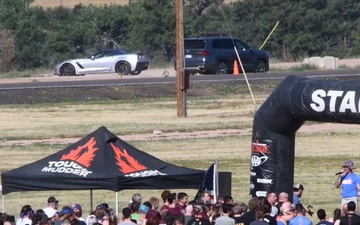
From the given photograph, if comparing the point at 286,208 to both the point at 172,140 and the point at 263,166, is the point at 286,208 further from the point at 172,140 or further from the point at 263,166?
the point at 172,140

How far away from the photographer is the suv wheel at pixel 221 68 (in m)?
51.1

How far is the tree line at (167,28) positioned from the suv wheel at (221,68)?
16.1 meters

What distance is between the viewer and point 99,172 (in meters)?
16.1

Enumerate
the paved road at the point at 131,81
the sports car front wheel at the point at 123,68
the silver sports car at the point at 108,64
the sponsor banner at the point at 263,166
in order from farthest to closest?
the sports car front wheel at the point at 123,68 → the silver sports car at the point at 108,64 → the paved road at the point at 131,81 → the sponsor banner at the point at 263,166

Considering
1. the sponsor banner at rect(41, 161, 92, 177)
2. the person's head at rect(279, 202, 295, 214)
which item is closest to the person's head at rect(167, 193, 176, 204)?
the sponsor banner at rect(41, 161, 92, 177)

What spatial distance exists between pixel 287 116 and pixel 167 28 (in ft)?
183

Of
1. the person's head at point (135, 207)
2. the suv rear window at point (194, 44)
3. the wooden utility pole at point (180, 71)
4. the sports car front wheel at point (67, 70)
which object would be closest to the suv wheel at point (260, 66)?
the suv rear window at point (194, 44)

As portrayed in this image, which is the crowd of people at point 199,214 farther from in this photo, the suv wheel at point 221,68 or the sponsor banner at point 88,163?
the suv wheel at point 221,68

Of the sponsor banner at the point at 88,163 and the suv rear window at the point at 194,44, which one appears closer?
the sponsor banner at the point at 88,163

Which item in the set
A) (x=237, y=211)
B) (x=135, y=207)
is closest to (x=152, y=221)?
(x=237, y=211)

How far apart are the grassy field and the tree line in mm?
27136

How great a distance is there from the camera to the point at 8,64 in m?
62.1

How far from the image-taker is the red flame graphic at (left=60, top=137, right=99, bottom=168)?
16453 mm

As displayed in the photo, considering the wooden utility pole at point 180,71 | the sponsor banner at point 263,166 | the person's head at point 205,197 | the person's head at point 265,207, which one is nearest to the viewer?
the person's head at point 265,207
